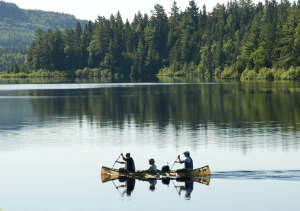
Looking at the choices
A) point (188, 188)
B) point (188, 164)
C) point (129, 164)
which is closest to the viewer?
point (188, 188)

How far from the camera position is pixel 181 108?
271ft

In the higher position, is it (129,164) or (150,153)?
(129,164)

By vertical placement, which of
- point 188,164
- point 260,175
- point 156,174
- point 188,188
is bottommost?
point 188,188

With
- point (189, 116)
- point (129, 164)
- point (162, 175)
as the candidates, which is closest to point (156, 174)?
point (162, 175)

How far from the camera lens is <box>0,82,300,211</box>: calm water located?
29922 mm

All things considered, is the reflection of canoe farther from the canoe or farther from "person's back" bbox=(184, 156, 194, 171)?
"person's back" bbox=(184, 156, 194, 171)

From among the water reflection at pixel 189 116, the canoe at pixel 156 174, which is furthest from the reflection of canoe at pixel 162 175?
the water reflection at pixel 189 116

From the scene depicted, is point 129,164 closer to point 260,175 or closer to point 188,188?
point 188,188

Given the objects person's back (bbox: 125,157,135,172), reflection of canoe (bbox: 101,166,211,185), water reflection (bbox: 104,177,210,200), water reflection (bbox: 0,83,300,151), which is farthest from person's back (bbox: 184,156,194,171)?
water reflection (bbox: 0,83,300,151)

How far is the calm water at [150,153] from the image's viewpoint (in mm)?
29922

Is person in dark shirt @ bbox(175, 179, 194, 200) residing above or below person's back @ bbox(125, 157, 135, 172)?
below

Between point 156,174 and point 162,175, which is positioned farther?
point 162,175

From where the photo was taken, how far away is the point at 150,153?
141 feet

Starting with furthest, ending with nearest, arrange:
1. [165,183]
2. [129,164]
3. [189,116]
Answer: [189,116] → [129,164] → [165,183]
